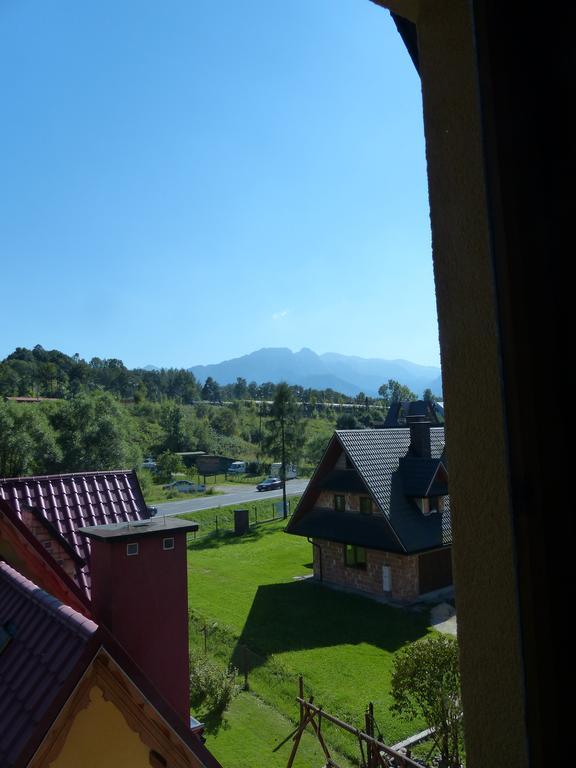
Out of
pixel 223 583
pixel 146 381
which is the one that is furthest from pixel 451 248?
pixel 146 381

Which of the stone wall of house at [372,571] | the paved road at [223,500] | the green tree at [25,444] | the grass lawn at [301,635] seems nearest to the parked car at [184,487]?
the paved road at [223,500]

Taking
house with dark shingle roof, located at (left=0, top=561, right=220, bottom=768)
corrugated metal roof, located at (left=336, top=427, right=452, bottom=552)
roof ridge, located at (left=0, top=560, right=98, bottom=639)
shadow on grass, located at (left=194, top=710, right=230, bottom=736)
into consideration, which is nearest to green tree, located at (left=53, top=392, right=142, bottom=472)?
corrugated metal roof, located at (left=336, top=427, right=452, bottom=552)

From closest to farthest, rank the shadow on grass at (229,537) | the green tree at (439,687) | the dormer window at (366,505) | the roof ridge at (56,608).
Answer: the roof ridge at (56,608)
the green tree at (439,687)
the dormer window at (366,505)
the shadow on grass at (229,537)

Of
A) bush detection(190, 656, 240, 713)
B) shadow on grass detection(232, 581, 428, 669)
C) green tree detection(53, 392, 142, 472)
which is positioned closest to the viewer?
bush detection(190, 656, 240, 713)

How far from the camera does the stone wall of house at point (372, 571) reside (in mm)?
14898

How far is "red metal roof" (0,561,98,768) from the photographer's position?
3139 millimetres

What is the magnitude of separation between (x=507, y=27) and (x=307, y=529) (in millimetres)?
16973

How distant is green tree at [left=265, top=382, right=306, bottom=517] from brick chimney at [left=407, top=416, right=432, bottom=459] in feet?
36.4

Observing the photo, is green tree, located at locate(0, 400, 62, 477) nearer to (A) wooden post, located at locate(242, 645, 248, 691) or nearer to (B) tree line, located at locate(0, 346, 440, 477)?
(B) tree line, located at locate(0, 346, 440, 477)

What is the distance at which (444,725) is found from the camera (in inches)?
290

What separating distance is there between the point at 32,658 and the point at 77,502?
3109mm

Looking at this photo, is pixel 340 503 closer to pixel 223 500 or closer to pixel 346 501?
pixel 346 501

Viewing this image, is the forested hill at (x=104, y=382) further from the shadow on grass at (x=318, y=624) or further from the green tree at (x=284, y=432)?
the shadow on grass at (x=318, y=624)

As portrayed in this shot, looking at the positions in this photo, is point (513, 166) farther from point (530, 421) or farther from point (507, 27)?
point (530, 421)
